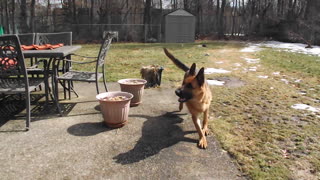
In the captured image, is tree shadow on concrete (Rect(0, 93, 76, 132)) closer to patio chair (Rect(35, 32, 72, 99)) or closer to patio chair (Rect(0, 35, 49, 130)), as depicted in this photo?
patio chair (Rect(0, 35, 49, 130))

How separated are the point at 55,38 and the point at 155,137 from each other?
379 centimetres

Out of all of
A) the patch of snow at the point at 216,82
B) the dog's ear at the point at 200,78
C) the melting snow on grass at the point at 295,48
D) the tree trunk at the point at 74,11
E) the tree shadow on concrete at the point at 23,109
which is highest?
the tree trunk at the point at 74,11

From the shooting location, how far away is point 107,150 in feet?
8.89

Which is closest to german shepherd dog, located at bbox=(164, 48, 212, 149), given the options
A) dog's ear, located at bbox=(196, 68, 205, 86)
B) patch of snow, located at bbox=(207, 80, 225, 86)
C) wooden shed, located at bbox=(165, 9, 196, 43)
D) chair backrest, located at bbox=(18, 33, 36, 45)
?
dog's ear, located at bbox=(196, 68, 205, 86)

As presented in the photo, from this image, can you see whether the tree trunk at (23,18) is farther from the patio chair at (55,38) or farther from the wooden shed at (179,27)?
the patio chair at (55,38)

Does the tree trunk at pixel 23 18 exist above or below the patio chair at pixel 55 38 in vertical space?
above

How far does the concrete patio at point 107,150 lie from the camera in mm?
2316

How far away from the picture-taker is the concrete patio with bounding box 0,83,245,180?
232 cm

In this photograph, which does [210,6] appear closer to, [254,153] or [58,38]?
[58,38]

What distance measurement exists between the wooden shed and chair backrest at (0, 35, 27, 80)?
52.8ft

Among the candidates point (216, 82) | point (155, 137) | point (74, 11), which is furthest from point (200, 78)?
point (74, 11)

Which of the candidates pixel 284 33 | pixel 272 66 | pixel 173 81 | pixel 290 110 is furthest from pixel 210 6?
pixel 290 110

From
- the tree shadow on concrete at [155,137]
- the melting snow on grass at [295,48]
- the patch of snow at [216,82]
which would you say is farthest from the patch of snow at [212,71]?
the melting snow on grass at [295,48]

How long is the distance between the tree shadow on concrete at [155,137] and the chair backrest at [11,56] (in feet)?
5.44
